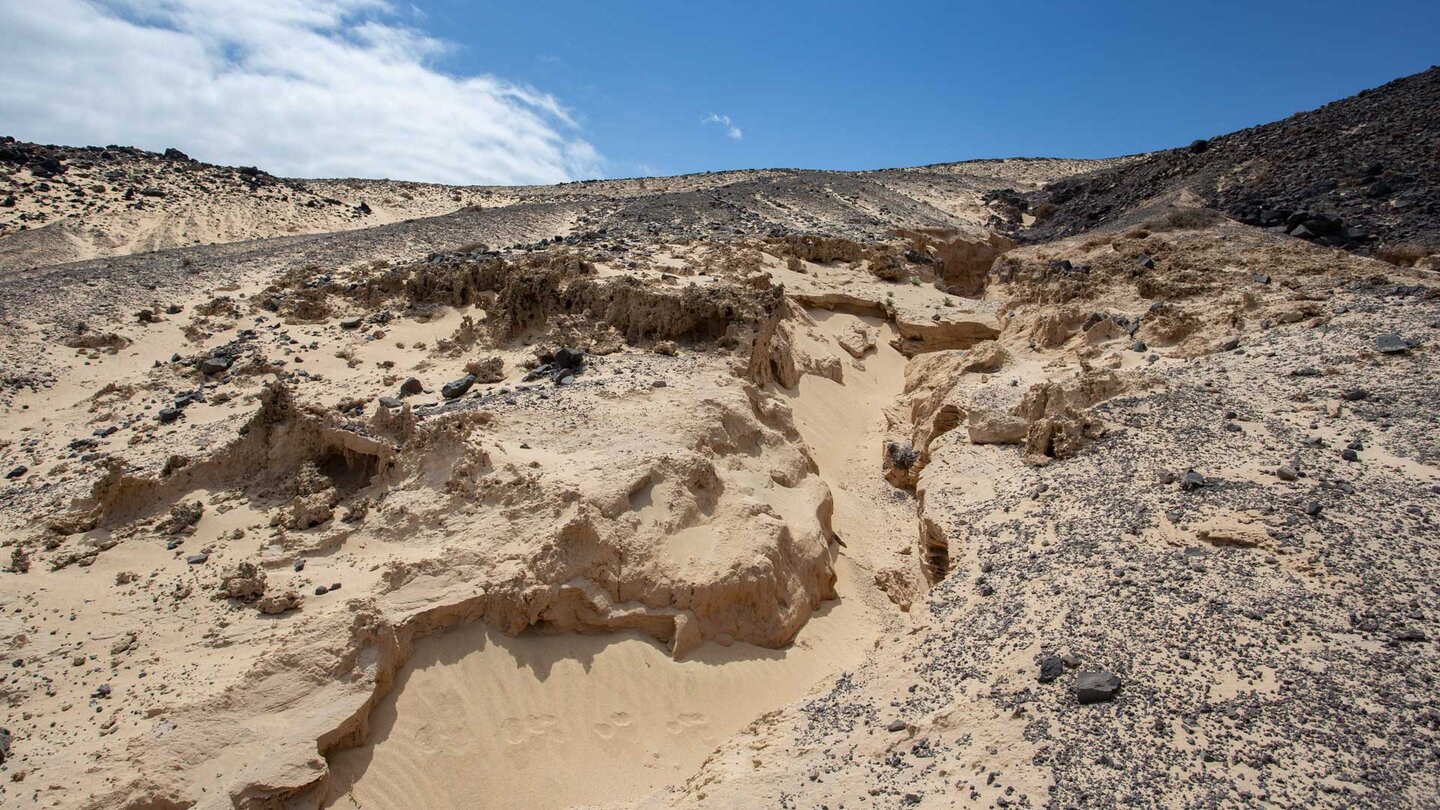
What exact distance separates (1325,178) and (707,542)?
18.7 metres

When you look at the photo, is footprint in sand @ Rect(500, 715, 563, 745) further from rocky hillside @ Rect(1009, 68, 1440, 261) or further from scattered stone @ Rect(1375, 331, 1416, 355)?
rocky hillside @ Rect(1009, 68, 1440, 261)

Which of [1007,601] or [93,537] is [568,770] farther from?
[93,537]

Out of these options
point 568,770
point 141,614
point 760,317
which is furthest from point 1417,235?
point 141,614

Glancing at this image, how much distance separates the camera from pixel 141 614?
6.49 meters

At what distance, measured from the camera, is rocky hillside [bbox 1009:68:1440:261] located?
15.4 meters

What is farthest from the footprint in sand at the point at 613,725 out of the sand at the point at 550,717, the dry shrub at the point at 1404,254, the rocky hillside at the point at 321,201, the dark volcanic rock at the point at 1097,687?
the dry shrub at the point at 1404,254

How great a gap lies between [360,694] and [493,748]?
1092 mm

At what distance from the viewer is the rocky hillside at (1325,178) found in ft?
50.6

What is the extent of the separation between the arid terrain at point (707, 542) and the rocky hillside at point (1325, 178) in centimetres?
84

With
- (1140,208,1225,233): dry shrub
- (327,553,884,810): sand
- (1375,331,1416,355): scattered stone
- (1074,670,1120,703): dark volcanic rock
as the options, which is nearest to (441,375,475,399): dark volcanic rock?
(327,553,884,810): sand

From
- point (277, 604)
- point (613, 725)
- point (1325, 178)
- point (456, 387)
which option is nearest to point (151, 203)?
point (456, 387)

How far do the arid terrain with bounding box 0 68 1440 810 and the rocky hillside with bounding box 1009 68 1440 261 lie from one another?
0.84 meters

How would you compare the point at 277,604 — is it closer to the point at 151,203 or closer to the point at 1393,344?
the point at 1393,344

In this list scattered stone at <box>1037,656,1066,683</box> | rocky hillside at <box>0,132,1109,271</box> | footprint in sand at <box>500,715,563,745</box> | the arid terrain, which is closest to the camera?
the arid terrain
